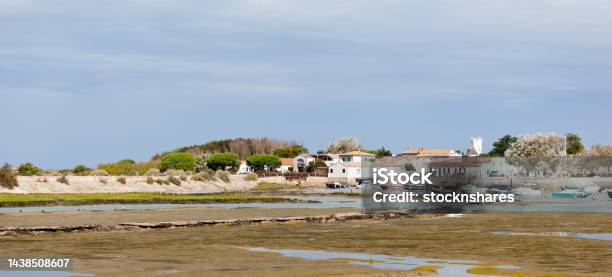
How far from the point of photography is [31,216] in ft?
183

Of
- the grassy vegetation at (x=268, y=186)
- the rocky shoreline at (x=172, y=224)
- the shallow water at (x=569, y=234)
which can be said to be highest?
the grassy vegetation at (x=268, y=186)

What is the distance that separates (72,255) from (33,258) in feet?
5.32

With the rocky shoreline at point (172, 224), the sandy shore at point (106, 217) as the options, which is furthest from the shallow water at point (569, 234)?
the sandy shore at point (106, 217)

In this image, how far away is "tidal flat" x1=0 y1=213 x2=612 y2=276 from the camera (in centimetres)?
2903

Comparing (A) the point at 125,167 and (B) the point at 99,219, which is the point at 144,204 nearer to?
(B) the point at 99,219

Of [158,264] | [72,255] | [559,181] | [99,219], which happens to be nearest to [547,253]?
[158,264]

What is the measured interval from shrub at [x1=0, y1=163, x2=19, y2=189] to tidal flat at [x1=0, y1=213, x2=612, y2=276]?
46656 millimetres

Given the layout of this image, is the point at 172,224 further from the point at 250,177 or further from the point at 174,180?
the point at 250,177

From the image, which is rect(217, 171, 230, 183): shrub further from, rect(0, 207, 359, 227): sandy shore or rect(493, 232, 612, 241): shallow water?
rect(493, 232, 612, 241): shallow water

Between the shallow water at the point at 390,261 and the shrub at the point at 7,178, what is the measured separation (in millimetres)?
60229

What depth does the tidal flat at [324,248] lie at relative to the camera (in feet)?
95.2

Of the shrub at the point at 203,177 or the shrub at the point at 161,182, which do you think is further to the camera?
the shrub at the point at 203,177

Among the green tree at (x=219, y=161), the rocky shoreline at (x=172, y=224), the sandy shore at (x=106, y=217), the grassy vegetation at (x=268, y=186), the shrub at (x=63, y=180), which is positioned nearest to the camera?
the rocky shoreline at (x=172, y=224)

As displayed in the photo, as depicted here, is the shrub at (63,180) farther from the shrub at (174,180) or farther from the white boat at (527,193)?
the white boat at (527,193)
